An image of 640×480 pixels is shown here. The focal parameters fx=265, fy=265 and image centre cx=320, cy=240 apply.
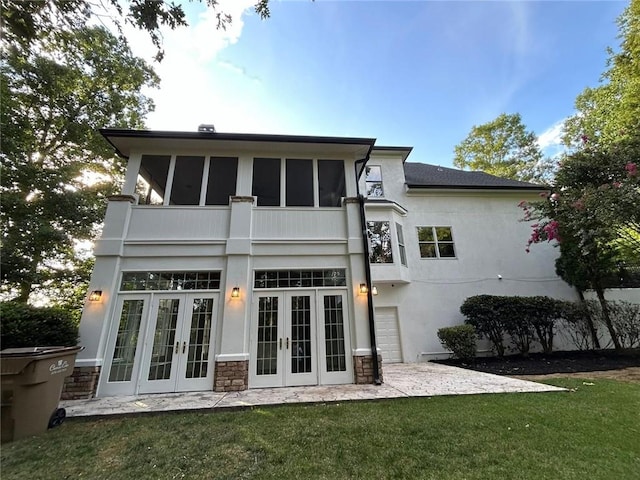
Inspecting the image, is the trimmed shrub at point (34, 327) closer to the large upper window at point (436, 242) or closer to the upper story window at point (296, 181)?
the upper story window at point (296, 181)

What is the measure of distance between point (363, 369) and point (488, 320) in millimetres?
6071

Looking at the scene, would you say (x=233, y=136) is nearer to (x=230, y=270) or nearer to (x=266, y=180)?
(x=266, y=180)

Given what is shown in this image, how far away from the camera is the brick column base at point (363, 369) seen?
6.18m

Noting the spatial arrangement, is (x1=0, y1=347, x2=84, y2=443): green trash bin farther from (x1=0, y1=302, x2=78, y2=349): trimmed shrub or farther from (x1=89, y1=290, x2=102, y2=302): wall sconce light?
(x1=89, y1=290, x2=102, y2=302): wall sconce light

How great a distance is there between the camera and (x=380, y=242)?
10.4 metres

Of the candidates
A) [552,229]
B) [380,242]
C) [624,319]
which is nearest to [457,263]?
[552,229]

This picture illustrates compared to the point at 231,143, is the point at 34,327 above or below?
below

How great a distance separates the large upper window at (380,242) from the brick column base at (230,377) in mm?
6030

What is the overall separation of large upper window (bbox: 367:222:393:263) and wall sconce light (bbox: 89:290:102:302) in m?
8.14

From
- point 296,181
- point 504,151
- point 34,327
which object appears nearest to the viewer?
point 34,327

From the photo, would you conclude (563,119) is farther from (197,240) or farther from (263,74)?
(197,240)

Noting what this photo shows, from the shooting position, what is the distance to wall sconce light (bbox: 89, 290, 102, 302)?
6094 mm

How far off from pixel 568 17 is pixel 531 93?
2.87 metres

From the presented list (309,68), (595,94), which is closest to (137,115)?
(309,68)
